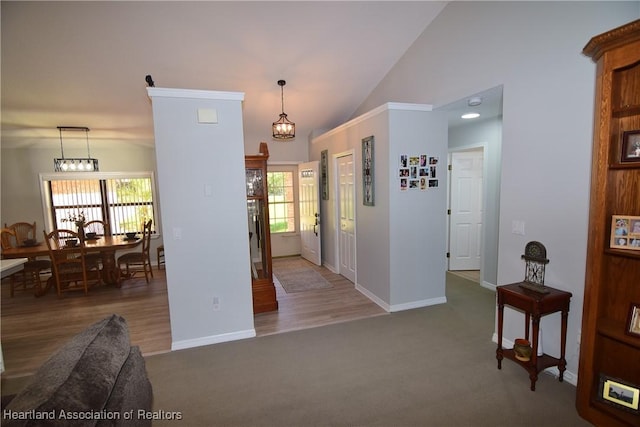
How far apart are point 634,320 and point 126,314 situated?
486cm

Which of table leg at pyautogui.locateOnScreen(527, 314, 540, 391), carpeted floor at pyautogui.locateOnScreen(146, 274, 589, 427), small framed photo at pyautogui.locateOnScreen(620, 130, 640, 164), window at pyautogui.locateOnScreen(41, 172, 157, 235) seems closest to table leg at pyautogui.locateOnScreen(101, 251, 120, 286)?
window at pyautogui.locateOnScreen(41, 172, 157, 235)

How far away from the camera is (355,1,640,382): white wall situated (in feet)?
7.08

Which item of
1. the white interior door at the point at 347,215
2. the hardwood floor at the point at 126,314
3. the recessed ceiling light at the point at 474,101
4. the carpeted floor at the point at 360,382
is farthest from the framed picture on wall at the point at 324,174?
the carpeted floor at the point at 360,382

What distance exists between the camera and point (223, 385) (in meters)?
2.43

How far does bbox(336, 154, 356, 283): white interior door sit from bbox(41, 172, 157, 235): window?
3.93m

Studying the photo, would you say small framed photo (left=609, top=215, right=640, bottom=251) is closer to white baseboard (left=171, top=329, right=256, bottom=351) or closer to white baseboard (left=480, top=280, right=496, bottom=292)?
white baseboard (left=480, top=280, right=496, bottom=292)

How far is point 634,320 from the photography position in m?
1.84

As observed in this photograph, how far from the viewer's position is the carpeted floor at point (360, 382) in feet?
6.73

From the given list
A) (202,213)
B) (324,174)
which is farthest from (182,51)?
(324,174)

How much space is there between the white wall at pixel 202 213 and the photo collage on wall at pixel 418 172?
1.87 meters

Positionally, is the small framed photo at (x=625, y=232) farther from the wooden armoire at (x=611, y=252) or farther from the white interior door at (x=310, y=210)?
the white interior door at (x=310, y=210)

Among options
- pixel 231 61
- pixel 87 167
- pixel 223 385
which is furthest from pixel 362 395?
pixel 87 167

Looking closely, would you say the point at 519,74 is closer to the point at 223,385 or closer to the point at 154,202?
the point at 223,385

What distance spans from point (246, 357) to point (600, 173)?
2995 millimetres
